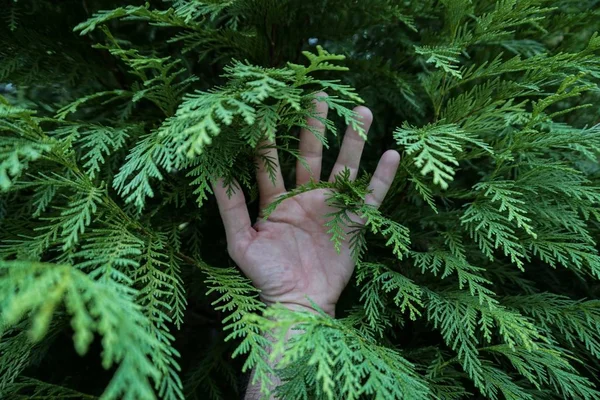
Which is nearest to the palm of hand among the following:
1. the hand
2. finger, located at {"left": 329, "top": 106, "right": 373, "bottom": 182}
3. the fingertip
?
the hand

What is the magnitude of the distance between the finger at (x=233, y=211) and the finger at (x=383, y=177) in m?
0.40

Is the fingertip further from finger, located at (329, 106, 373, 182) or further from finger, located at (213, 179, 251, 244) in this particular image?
finger, located at (213, 179, 251, 244)

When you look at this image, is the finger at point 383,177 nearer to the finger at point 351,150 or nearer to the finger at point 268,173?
the finger at point 351,150

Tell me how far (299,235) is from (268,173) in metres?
0.23

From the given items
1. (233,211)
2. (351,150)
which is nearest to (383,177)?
(351,150)

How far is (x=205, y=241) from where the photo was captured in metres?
1.66

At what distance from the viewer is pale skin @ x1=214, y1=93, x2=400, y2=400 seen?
1.32 meters

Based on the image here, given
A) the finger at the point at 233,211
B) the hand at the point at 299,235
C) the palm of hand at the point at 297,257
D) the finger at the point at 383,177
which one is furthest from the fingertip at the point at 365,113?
the finger at the point at 233,211

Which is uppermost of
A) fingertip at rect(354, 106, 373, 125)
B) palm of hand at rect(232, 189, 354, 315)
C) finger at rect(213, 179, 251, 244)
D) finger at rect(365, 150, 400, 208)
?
fingertip at rect(354, 106, 373, 125)

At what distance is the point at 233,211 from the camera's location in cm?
131

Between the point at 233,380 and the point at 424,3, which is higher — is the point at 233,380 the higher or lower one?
the lower one

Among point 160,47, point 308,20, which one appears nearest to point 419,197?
point 308,20

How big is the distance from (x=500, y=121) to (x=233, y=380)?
4.13 feet

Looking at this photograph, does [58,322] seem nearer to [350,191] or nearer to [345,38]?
[350,191]
